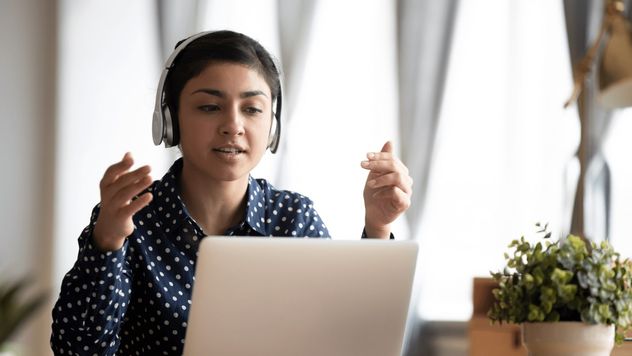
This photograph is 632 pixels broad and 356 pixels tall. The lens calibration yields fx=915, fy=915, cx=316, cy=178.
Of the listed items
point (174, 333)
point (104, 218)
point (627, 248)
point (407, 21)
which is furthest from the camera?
point (407, 21)

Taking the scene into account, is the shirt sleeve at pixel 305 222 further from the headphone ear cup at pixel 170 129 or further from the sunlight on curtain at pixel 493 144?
the sunlight on curtain at pixel 493 144

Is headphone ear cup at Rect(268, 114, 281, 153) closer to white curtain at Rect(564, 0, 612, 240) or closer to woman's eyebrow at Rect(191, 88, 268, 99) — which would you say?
woman's eyebrow at Rect(191, 88, 268, 99)

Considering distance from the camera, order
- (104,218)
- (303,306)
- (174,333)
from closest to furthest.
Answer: (303,306) → (104,218) → (174,333)

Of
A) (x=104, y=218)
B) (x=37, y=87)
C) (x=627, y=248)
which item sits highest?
(x=37, y=87)

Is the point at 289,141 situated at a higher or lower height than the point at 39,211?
higher

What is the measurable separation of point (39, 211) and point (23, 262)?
240 mm

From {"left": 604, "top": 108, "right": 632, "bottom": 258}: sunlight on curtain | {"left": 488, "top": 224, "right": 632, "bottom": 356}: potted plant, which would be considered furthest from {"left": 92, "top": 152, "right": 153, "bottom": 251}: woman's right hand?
{"left": 604, "top": 108, "right": 632, "bottom": 258}: sunlight on curtain

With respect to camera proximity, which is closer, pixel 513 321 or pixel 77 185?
pixel 513 321

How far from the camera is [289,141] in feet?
13.3

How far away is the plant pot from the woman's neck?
696mm

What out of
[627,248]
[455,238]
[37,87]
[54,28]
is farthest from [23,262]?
[627,248]

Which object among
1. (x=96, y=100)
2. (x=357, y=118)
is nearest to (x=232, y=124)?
(x=357, y=118)

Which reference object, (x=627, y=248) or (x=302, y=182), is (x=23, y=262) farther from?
(x=627, y=248)

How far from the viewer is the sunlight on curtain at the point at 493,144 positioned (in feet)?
12.7
